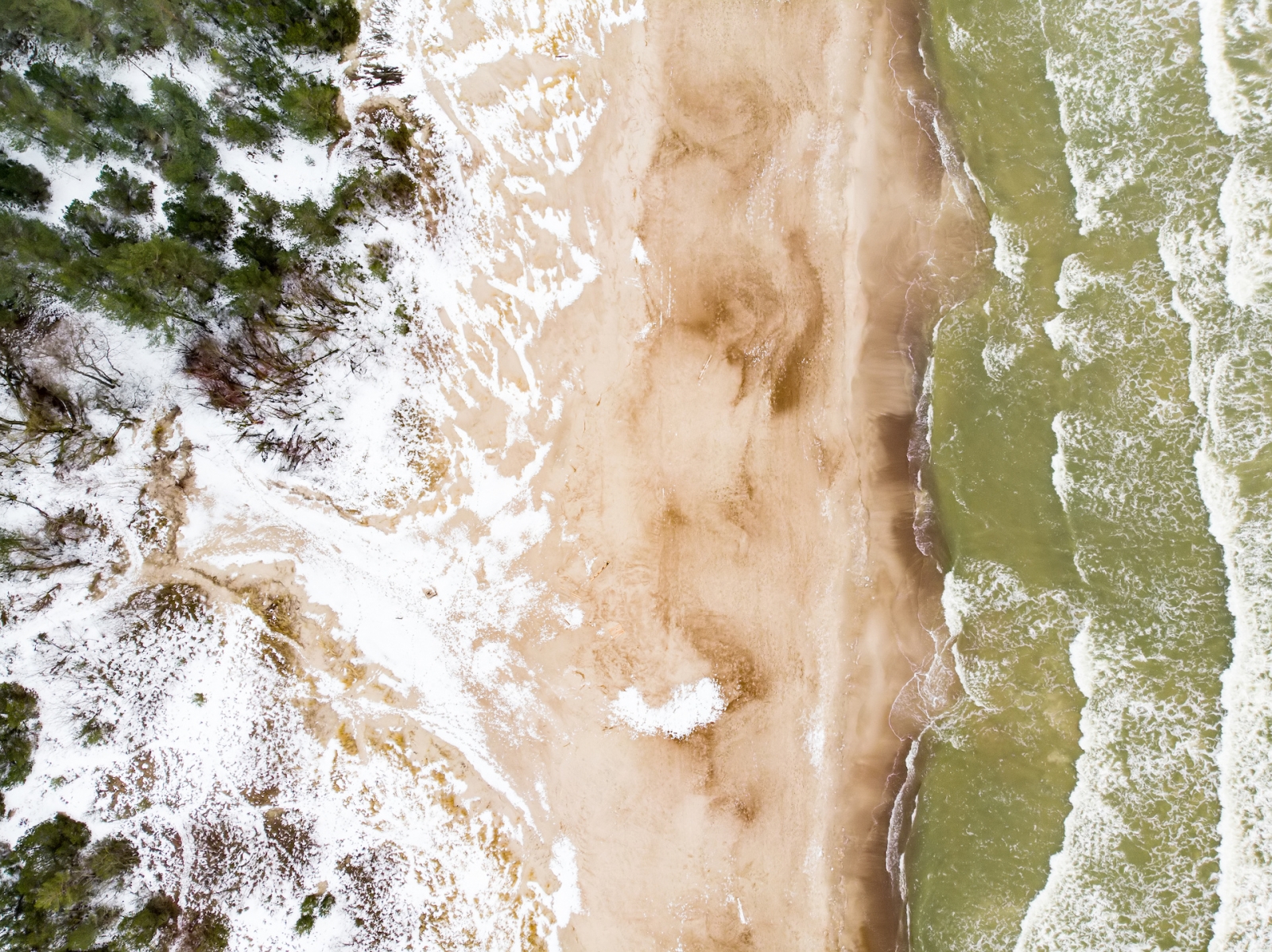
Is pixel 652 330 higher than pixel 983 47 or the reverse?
the reverse

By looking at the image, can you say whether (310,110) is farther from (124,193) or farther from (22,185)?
(22,185)

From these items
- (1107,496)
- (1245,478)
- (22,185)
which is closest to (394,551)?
(22,185)

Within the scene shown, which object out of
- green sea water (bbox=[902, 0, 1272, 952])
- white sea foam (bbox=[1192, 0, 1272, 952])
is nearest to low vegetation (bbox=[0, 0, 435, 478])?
green sea water (bbox=[902, 0, 1272, 952])

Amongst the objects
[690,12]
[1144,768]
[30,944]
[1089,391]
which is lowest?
[30,944]

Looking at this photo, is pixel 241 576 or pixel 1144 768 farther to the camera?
pixel 241 576

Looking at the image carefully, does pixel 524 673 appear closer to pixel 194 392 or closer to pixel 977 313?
pixel 194 392

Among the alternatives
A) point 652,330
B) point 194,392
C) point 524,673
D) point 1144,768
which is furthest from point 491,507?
point 1144,768
